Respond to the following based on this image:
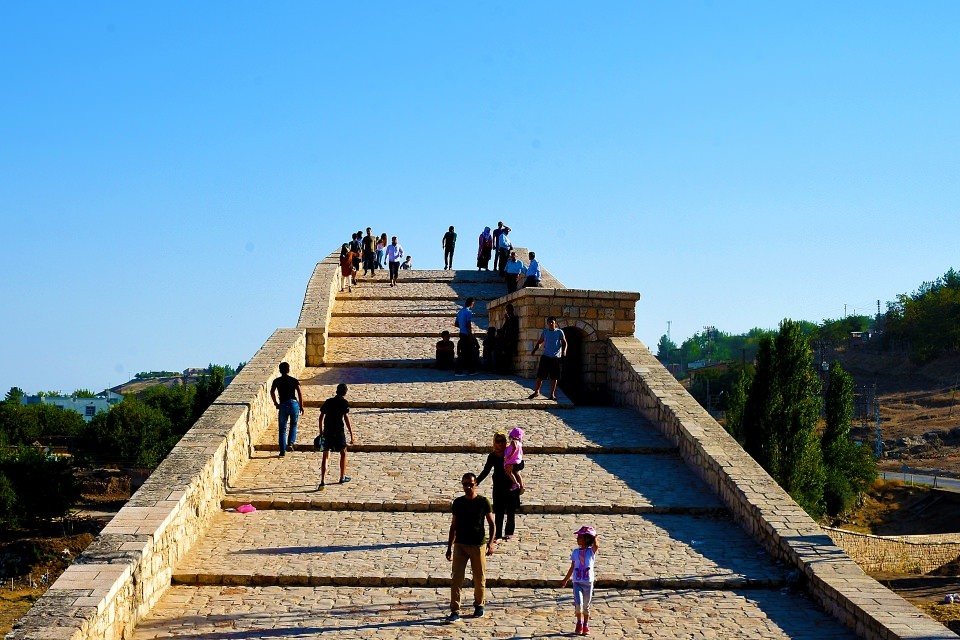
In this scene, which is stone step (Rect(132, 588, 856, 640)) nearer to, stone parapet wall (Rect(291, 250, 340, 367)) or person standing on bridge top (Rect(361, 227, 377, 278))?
stone parapet wall (Rect(291, 250, 340, 367))

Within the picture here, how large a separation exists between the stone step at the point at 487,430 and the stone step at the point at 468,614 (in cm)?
444

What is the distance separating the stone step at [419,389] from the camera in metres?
16.7

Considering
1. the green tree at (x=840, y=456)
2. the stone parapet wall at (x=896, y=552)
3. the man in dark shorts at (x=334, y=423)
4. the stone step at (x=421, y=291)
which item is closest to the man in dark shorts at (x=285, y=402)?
the man in dark shorts at (x=334, y=423)

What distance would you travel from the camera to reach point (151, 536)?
378 inches

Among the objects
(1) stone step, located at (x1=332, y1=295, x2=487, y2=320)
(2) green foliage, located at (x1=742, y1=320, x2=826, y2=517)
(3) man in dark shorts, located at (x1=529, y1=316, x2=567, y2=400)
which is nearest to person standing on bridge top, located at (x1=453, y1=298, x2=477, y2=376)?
(3) man in dark shorts, located at (x1=529, y1=316, x2=567, y2=400)

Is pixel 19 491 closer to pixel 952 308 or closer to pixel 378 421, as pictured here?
pixel 378 421

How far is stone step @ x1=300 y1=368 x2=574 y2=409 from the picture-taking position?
54.7 ft

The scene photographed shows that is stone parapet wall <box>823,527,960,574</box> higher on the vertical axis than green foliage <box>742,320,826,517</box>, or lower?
lower

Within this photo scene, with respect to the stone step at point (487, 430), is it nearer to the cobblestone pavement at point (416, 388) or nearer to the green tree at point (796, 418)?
the cobblestone pavement at point (416, 388)

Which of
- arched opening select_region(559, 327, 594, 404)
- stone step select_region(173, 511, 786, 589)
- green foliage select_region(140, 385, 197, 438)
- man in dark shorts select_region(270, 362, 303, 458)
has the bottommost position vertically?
green foliage select_region(140, 385, 197, 438)

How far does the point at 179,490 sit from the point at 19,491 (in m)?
37.5

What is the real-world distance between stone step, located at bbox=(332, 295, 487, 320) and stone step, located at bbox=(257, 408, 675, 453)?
26.2 feet

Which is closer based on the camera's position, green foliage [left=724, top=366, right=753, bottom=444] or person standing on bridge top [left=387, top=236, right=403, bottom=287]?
person standing on bridge top [left=387, top=236, right=403, bottom=287]

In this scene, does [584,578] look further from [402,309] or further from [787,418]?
[787,418]
